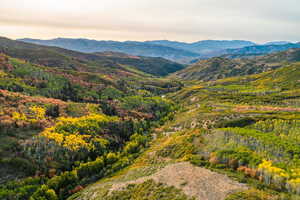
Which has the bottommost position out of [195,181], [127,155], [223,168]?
[127,155]

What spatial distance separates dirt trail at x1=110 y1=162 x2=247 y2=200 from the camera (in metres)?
52.8

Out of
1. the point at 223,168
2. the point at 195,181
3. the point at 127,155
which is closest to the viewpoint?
the point at 195,181

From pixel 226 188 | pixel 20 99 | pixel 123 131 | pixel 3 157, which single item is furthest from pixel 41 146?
pixel 226 188

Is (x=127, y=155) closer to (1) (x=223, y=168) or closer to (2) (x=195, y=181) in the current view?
(1) (x=223, y=168)

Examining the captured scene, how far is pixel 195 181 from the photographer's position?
59750mm

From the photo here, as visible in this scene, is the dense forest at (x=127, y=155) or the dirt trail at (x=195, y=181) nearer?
Result: the dirt trail at (x=195, y=181)

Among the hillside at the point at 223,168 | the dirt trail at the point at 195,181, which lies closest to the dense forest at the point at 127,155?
the hillside at the point at 223,168

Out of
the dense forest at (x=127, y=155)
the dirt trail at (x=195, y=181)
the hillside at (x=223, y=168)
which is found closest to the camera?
the hillside at (x=223, y=168)

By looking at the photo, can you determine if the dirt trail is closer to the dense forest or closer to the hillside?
the hillside

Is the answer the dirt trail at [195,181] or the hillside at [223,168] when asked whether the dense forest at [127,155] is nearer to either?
the hillside at [223,168]

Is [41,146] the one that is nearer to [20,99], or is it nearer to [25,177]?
[25,177]

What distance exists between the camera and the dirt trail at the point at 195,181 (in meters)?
52.8

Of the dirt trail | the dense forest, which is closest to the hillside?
the dirt trail

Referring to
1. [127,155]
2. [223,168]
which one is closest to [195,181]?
[223,168]
